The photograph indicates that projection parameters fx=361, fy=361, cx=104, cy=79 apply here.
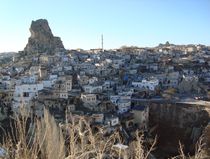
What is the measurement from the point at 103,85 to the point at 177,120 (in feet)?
16.7

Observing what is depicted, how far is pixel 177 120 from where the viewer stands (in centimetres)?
2127

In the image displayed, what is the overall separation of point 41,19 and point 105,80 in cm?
1575

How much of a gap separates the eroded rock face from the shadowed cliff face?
17.5 meters

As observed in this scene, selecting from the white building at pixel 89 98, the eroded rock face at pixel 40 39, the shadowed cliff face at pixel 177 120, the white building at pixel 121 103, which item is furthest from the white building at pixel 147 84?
the eroded rock face at pixel 40 39

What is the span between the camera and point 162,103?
21.1m

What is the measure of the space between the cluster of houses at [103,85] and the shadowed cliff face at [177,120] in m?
1.15

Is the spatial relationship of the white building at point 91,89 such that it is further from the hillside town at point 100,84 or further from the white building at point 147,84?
the white building at point 147,84

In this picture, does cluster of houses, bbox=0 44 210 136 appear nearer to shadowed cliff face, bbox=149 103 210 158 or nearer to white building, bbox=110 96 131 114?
white building, bbox=110 96 131 114

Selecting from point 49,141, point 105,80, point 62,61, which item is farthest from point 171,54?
point 49,141

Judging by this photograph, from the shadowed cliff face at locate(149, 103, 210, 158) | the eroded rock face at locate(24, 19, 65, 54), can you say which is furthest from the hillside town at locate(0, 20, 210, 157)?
the shadowed cliff face at locate(149, 103, 210, 158)

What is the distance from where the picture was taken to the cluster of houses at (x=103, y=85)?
17734 mm

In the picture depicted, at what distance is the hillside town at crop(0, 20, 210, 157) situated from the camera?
Result: 17.6 metres

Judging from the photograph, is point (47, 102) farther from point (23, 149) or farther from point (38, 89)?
point (23, 149)

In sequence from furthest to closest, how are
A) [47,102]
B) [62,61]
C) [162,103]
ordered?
[62,61] < [162,103] < [47,102]
